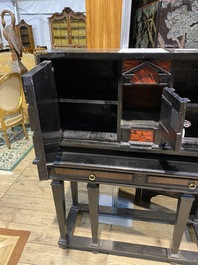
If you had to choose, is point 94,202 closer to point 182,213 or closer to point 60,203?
point 60,203

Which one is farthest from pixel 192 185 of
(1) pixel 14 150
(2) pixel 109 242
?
(1) pixel 14 150

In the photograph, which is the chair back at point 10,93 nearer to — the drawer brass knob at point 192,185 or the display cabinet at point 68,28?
the drawer brass knob at point 192,185

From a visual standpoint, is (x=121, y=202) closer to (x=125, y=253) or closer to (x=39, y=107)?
(x=125, y=253)

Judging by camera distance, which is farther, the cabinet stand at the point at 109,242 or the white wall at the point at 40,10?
the white wall at the point at 40,10

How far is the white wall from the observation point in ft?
17.5

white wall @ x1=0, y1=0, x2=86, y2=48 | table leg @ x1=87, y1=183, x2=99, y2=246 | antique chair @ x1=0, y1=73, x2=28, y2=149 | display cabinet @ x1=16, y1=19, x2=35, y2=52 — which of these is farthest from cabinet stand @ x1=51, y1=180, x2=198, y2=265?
display cabinet @ x1=16, y1=19, x2=35, y2=52

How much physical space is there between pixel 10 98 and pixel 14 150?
686 millimetres

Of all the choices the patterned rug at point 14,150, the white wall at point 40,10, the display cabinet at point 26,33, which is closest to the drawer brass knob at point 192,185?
the patterned rug at point 14,150

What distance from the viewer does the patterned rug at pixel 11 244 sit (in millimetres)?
1409

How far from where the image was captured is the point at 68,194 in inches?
79.2

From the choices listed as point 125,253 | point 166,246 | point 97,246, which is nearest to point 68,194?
point 97,246

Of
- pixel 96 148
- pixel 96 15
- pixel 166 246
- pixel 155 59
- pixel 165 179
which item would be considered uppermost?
pixel 96 15

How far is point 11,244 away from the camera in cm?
151

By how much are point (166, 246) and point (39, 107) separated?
136 cm
